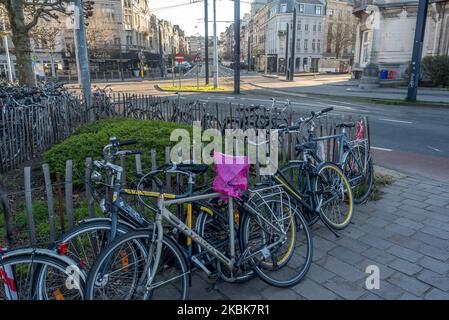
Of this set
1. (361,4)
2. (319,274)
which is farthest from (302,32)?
(319,274)

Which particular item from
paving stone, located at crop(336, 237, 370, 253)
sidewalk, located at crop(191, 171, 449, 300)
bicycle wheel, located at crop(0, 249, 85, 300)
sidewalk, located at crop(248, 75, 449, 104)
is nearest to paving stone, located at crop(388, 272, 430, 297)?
sidewalk, located at crop(191, 171, 449, 300)

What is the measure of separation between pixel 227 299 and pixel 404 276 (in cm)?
161

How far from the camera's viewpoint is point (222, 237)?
115 inches

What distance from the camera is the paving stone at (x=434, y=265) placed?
3.11 meters

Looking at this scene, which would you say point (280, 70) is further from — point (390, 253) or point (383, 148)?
point (390, 253)

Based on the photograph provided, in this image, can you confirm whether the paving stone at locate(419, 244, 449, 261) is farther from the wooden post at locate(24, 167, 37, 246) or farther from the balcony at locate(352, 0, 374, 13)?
the balcony at locate(352, 0, 374, 13)

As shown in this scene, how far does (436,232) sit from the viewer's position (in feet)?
12.7

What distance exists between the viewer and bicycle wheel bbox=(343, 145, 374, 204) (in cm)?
473

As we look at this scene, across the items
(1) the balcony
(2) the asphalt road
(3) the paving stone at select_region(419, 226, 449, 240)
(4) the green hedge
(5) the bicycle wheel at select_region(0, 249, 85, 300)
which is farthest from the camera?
(1) the balcony

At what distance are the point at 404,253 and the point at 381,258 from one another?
0.29 meters

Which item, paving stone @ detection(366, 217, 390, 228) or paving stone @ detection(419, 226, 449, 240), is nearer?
paving stone @ detection(419, 226, 449, 240)

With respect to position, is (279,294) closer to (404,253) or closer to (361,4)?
(404,253)

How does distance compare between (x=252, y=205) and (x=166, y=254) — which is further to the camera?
(x=252, y=205)
